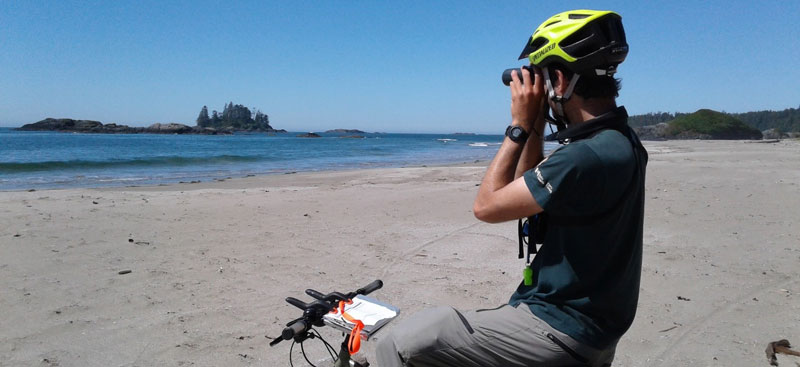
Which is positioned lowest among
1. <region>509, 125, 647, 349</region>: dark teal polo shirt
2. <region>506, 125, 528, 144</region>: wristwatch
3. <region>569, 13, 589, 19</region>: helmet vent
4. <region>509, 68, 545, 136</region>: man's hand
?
<region>509, 125, 647, 349</region>: dark teal polo shirt

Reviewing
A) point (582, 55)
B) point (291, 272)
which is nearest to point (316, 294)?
point (582, 55)

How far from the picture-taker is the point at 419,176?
17422mm

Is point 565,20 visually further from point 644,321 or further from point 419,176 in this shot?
point 419,176

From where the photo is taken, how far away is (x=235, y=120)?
5684 inches

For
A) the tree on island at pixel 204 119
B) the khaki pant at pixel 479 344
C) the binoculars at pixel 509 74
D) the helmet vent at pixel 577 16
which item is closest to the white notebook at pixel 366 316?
the khaki pant at pixel 479 344

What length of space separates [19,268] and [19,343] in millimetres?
2063

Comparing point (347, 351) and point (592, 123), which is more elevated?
point (592, 123)

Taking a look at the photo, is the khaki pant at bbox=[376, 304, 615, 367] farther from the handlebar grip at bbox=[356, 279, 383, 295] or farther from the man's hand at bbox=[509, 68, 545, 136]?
the man's hand at bbox=[509, 68, 545, 136]

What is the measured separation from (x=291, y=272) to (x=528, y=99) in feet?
14.3

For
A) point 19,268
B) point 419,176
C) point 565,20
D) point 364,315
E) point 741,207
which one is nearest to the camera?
point 565,20

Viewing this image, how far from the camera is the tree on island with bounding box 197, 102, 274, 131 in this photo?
138 m

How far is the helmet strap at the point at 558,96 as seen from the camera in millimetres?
1671

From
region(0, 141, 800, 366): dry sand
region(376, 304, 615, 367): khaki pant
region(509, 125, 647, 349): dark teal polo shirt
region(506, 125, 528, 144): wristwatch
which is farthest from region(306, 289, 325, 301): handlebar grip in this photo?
region(0, 141, 800, 366): dry sand

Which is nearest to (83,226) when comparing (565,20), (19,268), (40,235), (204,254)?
(40,235)
